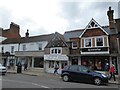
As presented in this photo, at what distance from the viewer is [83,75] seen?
15.5m

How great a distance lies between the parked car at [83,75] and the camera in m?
14.9

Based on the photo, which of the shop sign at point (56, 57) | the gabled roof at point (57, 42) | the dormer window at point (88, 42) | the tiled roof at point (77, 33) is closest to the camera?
the tiled roof at point (77, 33)

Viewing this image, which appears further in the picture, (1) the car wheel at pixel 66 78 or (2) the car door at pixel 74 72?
(1) the car wheel at pixel 66 78

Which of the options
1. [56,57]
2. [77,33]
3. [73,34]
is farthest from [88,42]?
[56,57]

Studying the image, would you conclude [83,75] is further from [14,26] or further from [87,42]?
[14,26]

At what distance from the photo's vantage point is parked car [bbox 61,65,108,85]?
1486 cm

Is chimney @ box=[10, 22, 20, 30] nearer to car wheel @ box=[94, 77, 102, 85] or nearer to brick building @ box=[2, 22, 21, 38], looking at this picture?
brick building @ box=[2, 22, 21, 38]

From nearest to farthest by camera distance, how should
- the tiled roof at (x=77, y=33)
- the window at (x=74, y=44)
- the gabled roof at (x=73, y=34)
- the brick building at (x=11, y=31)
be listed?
the tiled roof at (x=77, y=33), the window at (x=74, y=44), the gabled roof at (x=73, y=34), the brick building at (x=11, y=31)

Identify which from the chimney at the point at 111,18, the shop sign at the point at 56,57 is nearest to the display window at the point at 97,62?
the shop sign at the point at 56,57

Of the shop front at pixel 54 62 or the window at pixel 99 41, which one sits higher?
the window at pixel 99 41

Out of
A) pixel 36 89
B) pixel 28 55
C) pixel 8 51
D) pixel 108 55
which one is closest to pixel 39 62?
pixel 28 55

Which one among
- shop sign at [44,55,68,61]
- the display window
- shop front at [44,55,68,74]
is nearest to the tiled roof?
shop sign at [44,55,68,61]

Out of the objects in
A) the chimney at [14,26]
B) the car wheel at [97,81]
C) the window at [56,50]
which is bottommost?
the car wheel at [97,81]

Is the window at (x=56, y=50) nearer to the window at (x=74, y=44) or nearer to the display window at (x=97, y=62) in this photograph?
the window at (x=74, y=44)
